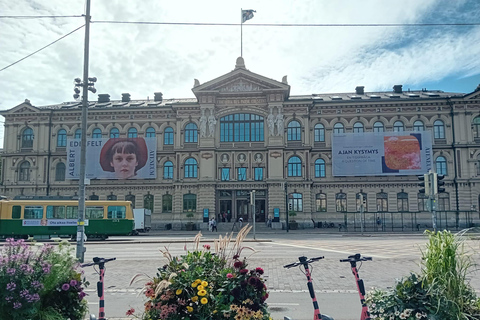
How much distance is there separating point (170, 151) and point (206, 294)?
45717 mm

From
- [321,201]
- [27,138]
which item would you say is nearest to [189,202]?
[321,201]

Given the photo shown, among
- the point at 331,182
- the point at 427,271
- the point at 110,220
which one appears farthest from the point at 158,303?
the point at 331,182

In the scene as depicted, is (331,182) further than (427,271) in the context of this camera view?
Yes

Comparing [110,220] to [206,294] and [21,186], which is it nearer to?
Answer: [21,186]

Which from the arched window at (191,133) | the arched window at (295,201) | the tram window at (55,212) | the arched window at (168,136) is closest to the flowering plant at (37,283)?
the tram window at (55,212)

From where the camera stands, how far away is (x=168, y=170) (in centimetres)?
4944

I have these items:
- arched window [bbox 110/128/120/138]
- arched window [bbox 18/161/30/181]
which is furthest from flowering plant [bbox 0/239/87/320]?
arched window [bbox 18/161/30/181]

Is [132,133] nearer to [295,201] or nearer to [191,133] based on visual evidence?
[191,133]

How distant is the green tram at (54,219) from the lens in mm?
32812

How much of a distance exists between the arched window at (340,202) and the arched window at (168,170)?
1970 centimetres

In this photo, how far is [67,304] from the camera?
509 cm

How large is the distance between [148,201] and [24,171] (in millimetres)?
16385

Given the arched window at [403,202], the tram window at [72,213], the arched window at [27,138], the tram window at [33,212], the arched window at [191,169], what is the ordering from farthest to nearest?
the arched window at [27,138], the arched window at [191,169], the arched window at [403,202], the tram window at [72,213], the tram window at [33,212]

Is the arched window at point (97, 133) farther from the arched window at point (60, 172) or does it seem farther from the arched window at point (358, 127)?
the arched window at point (358, 127)
